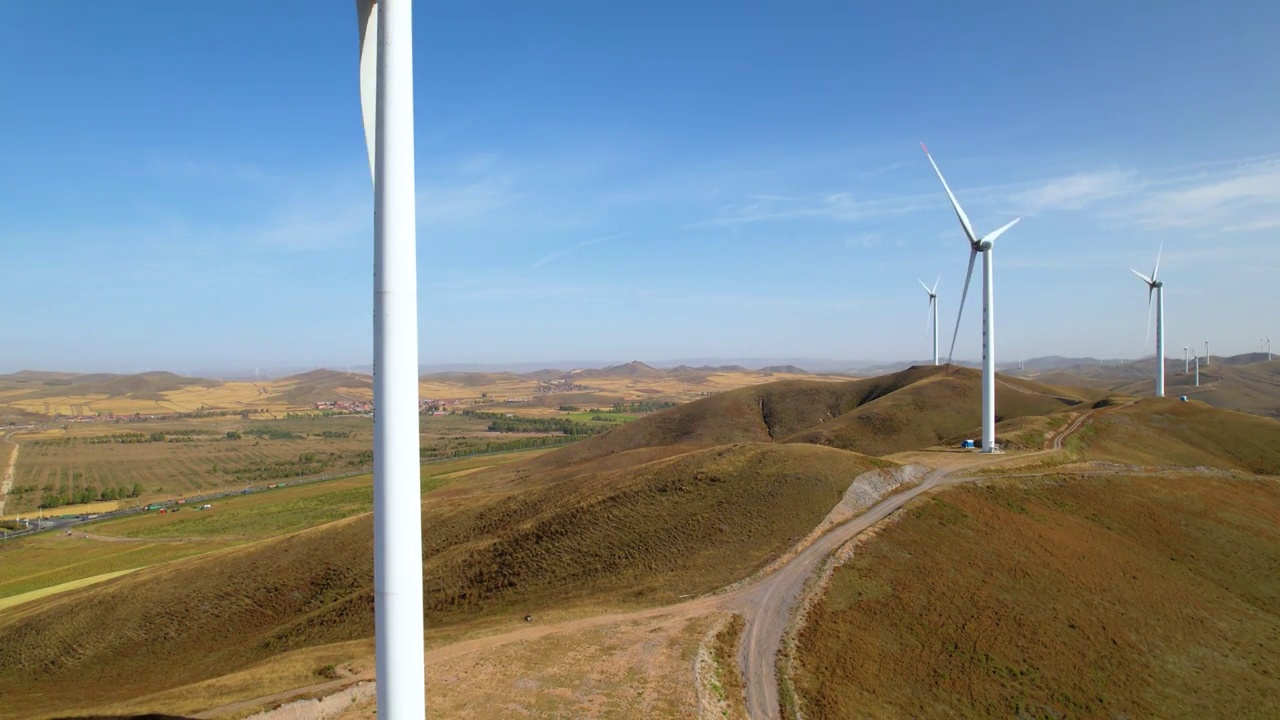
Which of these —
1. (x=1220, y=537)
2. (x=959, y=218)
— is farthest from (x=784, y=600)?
(x=959, y=218)

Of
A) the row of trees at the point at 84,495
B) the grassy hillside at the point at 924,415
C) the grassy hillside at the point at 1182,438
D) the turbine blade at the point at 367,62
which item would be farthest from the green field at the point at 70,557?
the grassy hillside at the point at 1182,438

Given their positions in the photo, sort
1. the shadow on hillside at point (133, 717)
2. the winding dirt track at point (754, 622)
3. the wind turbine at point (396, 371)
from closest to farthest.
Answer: the wind turbine at point (396, 371), the shadow on hillside at point (133, 717), the winding dirt track at point (754, 622)

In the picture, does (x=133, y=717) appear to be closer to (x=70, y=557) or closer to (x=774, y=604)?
(x=774, y=604)

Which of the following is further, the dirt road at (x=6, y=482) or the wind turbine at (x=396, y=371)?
the dirt road at (x=6, y=482)

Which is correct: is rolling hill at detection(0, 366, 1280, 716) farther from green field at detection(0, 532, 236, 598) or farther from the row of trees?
the row of trees

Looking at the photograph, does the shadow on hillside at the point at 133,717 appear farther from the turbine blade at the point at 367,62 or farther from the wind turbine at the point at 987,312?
the wind turbine at the point at 987,312

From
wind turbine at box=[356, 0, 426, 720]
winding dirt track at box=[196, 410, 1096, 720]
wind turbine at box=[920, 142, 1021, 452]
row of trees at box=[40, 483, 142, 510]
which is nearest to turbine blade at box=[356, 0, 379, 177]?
wind turbine at box=[356, 0, 426, 720]
